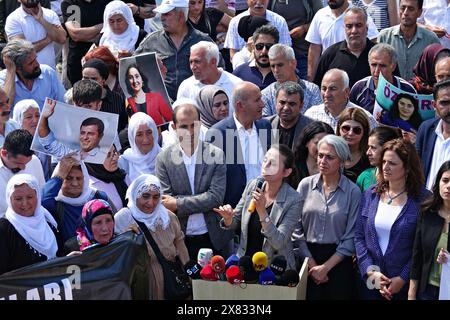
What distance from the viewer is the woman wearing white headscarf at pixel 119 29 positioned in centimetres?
1216

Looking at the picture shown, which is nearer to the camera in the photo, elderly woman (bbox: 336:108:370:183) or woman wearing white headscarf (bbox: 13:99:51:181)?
elderly woman (bbox: 336:108:370:183)

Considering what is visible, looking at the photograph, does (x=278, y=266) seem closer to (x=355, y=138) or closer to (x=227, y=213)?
(x=227, y=213)

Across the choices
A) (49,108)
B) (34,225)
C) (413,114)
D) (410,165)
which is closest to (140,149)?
(49,108)

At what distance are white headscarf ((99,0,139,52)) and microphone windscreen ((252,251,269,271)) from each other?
4407 mm

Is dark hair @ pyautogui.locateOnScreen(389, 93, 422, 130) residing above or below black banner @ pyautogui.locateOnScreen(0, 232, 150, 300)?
above

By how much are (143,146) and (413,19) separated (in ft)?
10.8

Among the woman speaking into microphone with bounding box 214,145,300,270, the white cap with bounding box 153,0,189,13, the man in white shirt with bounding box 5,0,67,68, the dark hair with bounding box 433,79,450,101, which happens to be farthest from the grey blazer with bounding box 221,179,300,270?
the man in white shirt with bounding box 5,0,67,68

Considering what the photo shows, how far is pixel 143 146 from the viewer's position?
10.0 m

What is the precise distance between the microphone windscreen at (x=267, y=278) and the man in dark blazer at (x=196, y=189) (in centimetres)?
125

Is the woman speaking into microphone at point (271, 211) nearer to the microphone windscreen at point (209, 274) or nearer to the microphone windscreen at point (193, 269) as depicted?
the microphone windscreen at point (193, 269)

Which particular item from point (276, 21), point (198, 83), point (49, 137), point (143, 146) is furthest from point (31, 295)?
point (276, 21)

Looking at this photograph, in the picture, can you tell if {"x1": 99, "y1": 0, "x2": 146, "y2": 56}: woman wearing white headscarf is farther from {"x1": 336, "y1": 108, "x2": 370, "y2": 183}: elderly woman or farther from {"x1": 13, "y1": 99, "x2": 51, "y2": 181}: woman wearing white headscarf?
{"x1": 336, "y1": 108, "x2": 370, "y2": 183}: elderly woman

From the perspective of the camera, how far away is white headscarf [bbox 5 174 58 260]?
28.7 ft

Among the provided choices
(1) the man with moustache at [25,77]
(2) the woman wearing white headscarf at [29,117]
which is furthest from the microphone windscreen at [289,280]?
(1) the man with moustache at [25,77]
